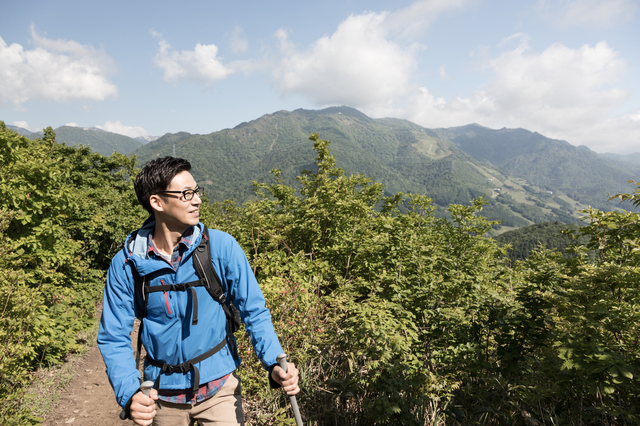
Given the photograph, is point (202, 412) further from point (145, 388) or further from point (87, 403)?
point (87, 403)

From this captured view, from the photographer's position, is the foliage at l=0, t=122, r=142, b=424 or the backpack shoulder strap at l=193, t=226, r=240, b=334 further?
the foliage at l=0, t=122, r=142, b=424

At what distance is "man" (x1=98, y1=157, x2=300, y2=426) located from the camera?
1848mm

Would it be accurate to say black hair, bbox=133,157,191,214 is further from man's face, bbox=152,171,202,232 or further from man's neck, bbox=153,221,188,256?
man's neck, bbox=153,221,188,256

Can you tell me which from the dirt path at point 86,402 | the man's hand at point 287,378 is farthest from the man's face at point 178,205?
the dirt path at point 86,402

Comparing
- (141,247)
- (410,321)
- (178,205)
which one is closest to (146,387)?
(141,247)

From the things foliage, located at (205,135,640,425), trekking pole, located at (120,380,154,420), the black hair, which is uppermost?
the black hair

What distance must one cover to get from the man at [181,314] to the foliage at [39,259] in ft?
9.84

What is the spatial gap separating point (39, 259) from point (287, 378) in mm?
7079

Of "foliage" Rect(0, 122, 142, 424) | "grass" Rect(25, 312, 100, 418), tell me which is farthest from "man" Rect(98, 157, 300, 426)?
"grass" Rect(25, 312, 100, 418)

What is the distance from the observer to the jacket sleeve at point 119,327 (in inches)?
67.1

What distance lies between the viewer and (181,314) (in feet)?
6.19

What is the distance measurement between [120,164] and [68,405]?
1491 centimetres

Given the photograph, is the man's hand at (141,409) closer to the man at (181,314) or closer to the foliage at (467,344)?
the man at (181,314)

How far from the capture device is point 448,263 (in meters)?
5.02
